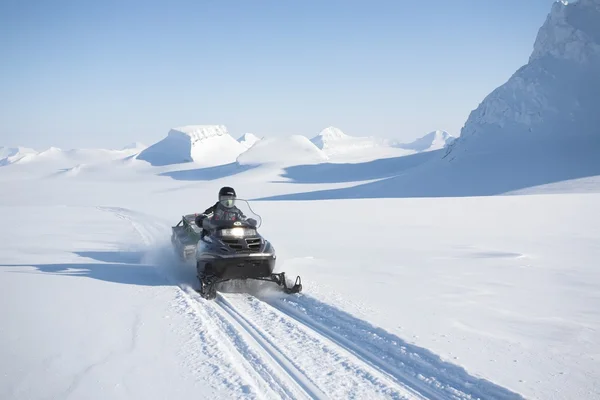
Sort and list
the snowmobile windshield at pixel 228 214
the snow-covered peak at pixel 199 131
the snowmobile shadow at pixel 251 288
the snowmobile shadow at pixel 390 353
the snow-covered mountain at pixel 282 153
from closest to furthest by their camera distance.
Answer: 1. the snowmobile shadow at pixel 390 353
2. the snowmobile shadow at pixel 251 288
3. the snowmobile windshield at pixel 228 214
4. the snow-covered mountain at pixel 282 153
5. the snow-covered peak at pixel 199 131

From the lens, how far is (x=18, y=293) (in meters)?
7.63

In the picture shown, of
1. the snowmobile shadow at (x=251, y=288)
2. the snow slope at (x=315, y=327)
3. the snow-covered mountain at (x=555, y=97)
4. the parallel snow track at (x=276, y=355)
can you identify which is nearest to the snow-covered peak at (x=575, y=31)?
the snow-covered mountain at (x=555, y=97)

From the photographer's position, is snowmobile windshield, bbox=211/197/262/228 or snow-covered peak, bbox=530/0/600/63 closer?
snowmobile windshield, bbox=211/197/262/228

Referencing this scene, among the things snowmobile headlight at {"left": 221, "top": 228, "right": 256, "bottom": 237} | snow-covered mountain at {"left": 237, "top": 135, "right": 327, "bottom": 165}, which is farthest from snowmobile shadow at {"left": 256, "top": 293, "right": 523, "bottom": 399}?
snow-covered mountain at {"left": 237, "top": 135, "right": 327, "bottom": 165}

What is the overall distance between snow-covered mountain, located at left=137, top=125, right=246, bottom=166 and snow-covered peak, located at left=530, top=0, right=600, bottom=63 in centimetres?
9425

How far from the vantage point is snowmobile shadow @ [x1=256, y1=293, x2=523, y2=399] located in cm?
428

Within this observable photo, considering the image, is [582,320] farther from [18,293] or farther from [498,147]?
[498,147]

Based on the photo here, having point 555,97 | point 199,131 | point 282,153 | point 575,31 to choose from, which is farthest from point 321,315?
point 199,131

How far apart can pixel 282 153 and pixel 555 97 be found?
2651 inches

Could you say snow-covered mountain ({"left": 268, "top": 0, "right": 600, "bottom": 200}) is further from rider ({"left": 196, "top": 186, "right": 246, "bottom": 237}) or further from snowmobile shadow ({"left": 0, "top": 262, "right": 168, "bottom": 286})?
rider ({"left": 196, "top": 186, "right": 246, "bottom": 237})

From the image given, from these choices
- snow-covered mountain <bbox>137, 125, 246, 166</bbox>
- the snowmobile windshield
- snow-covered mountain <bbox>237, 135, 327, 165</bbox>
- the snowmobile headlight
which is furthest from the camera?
snow-covered mountain <bbox>137, 125, 246, 166</bbox>

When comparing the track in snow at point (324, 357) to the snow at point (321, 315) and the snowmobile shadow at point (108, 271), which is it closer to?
the snow at point (321, 315)

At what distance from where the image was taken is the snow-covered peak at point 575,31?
59.6 metres

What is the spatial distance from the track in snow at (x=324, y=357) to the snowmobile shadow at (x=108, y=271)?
235 cm
